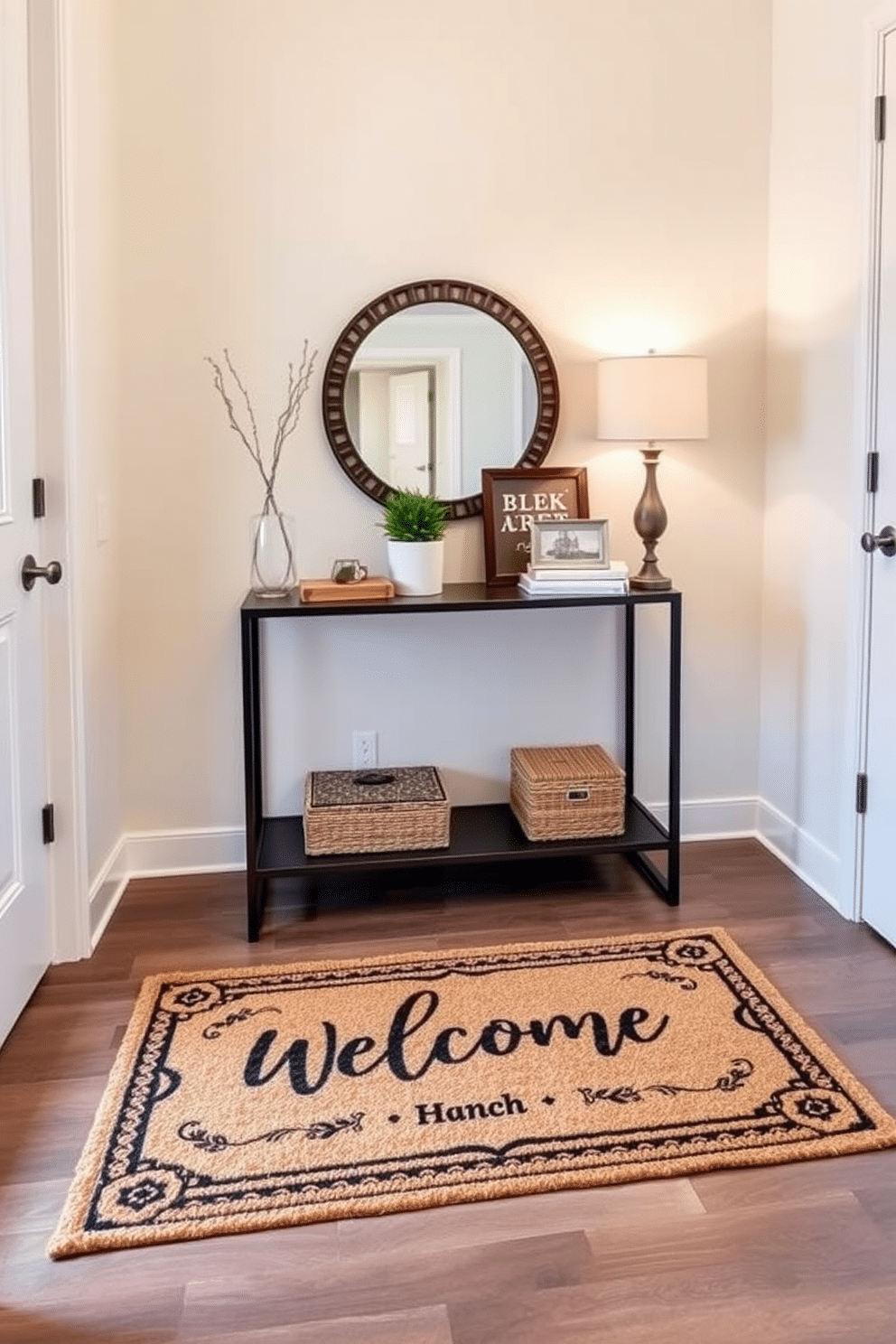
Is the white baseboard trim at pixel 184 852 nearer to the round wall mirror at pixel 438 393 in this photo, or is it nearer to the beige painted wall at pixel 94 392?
the beige painted wall at pixel 94 392

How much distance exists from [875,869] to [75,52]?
260 cm

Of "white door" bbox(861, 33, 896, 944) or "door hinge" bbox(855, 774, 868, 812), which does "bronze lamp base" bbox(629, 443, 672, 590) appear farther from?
"door hinge" bbox(855, 774, 868, 812)

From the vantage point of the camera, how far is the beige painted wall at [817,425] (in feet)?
8.87

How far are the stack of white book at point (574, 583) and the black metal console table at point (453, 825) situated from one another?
0.03 metres

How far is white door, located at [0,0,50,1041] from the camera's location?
216cm

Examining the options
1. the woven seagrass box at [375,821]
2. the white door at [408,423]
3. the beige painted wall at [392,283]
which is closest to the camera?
the woven seagrass box at [375,821]

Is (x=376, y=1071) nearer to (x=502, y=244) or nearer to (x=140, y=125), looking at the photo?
(x=502, y=244)

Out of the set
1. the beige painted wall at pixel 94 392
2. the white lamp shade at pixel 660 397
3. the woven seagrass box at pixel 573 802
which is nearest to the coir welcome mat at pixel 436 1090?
the woven seagrass box at pixel 573 802

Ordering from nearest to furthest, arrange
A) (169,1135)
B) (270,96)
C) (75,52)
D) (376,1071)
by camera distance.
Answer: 1. (169,1135)
2. (376,1071)
3. (75,52)
4. (270,96)

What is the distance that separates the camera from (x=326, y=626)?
3125 mm

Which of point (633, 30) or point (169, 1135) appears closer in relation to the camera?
point (169, 1135)

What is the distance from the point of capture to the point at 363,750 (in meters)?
3.20

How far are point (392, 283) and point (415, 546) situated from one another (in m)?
0.74

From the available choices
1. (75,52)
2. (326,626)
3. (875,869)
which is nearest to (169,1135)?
(326,626)
